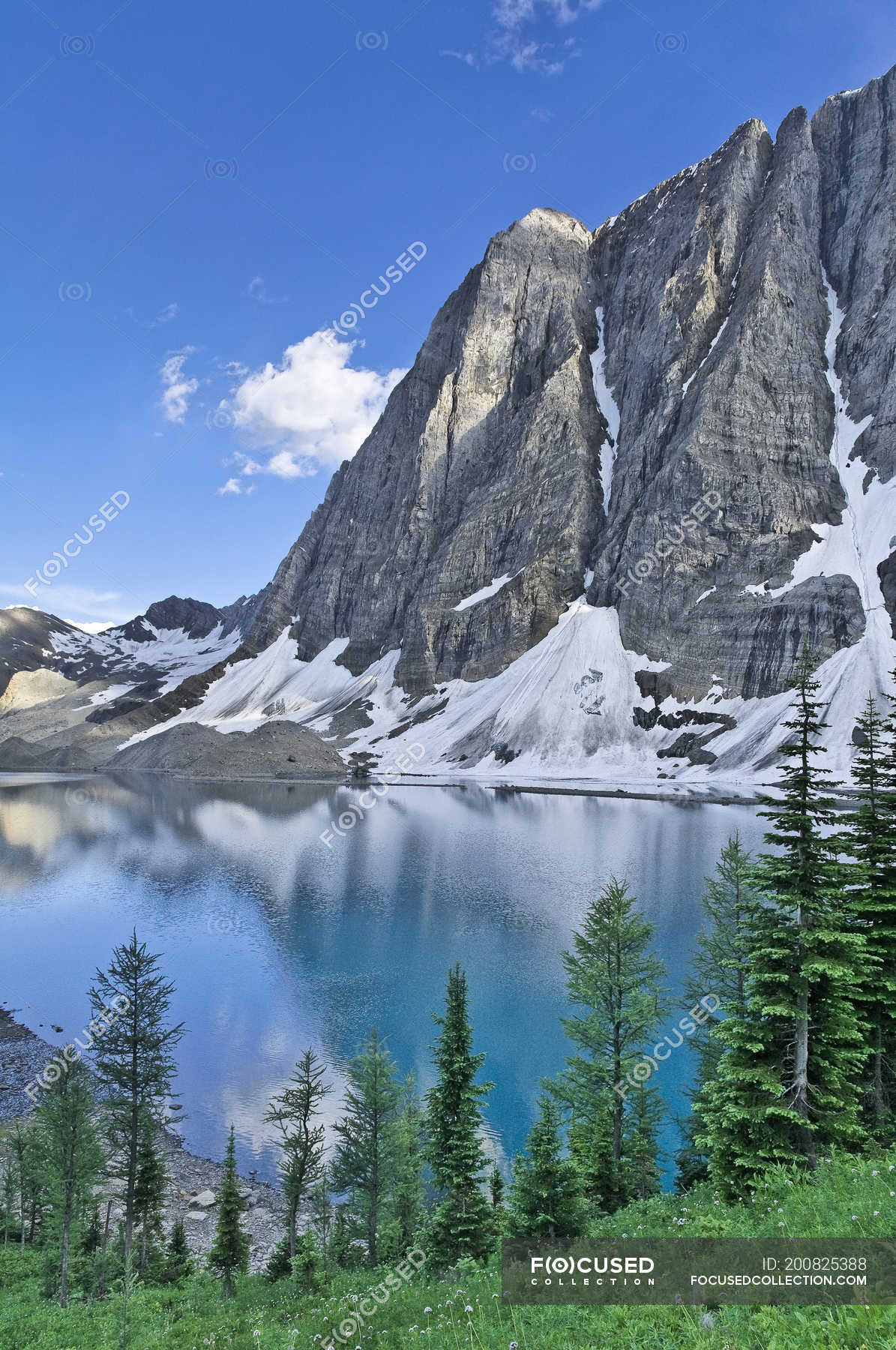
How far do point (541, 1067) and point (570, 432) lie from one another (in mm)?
155793

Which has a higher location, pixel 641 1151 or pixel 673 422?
pixel 673 422

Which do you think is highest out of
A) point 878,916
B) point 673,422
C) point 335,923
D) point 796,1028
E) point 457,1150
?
point 673,422

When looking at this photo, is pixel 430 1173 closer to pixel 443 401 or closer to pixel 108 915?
pixel 108 915

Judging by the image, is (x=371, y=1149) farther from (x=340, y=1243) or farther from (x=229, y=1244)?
(x=229, y=1244)

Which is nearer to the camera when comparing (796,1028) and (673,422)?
(796,1028)

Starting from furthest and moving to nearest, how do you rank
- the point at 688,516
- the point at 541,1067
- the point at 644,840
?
the point at 688,516 < the point at 644,840 < the point at 541,1067

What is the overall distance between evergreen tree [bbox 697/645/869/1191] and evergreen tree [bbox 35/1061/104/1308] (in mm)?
13552

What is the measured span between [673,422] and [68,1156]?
154 meters

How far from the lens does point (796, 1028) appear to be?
1135 centimetres

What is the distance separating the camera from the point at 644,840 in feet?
198

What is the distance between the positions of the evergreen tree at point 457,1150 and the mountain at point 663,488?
90.5 metres

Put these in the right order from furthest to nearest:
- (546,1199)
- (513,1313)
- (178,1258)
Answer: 1. (178,1258)
2. (546,1199)
3. (513,1313)

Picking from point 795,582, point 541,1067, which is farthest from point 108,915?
point 795,582

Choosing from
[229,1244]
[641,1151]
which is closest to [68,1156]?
[229,1244]
